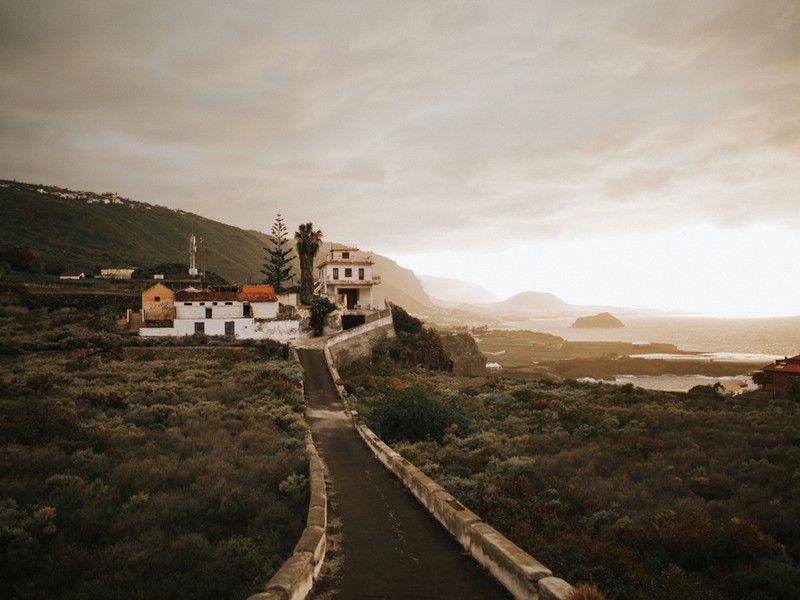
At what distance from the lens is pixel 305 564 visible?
245 inches

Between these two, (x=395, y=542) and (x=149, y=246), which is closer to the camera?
(x=395, y=542)

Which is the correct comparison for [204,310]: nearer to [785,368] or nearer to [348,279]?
[348,279]

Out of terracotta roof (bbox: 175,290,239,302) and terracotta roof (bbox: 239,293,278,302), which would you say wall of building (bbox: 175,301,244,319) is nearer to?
terracotta roof (bbox: 175,290,239,302)

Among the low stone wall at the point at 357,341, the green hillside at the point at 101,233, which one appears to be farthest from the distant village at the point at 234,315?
the green hillside at the point at 101,233

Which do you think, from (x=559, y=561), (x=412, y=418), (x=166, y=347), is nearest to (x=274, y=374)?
(x=412, y=418)

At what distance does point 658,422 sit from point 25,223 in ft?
414

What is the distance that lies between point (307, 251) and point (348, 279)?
20.3 ft

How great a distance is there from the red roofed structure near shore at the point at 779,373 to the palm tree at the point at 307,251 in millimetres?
44395

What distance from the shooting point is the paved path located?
6.33 metres

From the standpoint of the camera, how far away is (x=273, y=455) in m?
12.7

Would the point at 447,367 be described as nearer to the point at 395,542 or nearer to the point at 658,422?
Result: the point at 658,422

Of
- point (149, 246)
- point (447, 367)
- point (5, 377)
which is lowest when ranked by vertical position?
→ point (447, 367)

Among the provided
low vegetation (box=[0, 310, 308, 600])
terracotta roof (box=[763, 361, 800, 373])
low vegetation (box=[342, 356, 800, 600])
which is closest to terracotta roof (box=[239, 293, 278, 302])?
low vegetation (box=[0, 310, 308, 600])

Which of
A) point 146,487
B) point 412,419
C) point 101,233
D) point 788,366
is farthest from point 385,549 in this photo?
point 101,233
